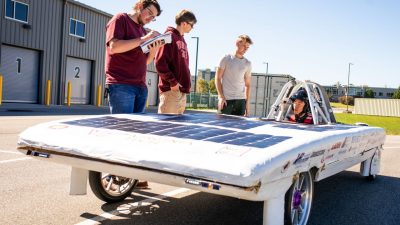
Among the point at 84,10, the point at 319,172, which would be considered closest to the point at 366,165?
the point at 319,172

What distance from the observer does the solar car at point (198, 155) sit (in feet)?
9.51

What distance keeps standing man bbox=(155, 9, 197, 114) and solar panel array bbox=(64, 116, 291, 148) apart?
1.09 metres

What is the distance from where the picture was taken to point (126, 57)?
4883mm

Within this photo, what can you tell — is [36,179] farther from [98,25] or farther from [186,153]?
[98,25]

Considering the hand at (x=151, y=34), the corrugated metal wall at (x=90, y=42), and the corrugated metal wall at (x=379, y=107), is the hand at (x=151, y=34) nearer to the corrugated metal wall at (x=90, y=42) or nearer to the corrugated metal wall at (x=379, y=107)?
the corrugated metal wall at (x=90, y=42)

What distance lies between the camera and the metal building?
22.1 m

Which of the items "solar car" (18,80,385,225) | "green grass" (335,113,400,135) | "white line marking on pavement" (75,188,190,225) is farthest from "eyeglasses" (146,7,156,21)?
A: "green grass" (335,113,400,135)

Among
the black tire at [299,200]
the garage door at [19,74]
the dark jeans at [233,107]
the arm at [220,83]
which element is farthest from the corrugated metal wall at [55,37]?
the black tire at [299,200]

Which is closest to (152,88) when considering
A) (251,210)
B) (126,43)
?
(126,43)

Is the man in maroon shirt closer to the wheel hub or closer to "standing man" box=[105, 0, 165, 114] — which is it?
"standing man" box=[105, 0, 165, 114]

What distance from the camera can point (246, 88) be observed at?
757 centimetres

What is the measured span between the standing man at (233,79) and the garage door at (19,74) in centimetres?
1766

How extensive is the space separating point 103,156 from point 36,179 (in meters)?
2.63

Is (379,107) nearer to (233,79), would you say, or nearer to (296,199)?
(233,79)
